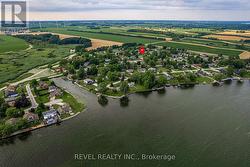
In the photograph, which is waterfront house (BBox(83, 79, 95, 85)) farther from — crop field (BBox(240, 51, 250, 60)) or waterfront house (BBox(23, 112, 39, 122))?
crop field (BBox(240, 51, 250, 60))

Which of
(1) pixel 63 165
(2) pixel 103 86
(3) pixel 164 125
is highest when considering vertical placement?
(2) pixel 103 86

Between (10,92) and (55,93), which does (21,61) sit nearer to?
(10,92)

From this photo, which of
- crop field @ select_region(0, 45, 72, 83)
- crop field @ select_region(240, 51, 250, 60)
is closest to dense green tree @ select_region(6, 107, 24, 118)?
crop field @ select_region(0, 45, 72, 83)

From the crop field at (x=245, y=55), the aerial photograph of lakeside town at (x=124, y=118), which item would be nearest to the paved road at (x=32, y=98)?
the aerial photograph of lakeside town at (x=124, y=118)

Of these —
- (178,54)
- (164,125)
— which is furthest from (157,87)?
(178,54)

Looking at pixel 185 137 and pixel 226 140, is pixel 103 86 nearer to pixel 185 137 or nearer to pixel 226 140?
pixel 185 137

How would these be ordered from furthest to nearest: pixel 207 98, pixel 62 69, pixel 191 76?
pixel 62 69, pixel 191 76, pixel 207 98
